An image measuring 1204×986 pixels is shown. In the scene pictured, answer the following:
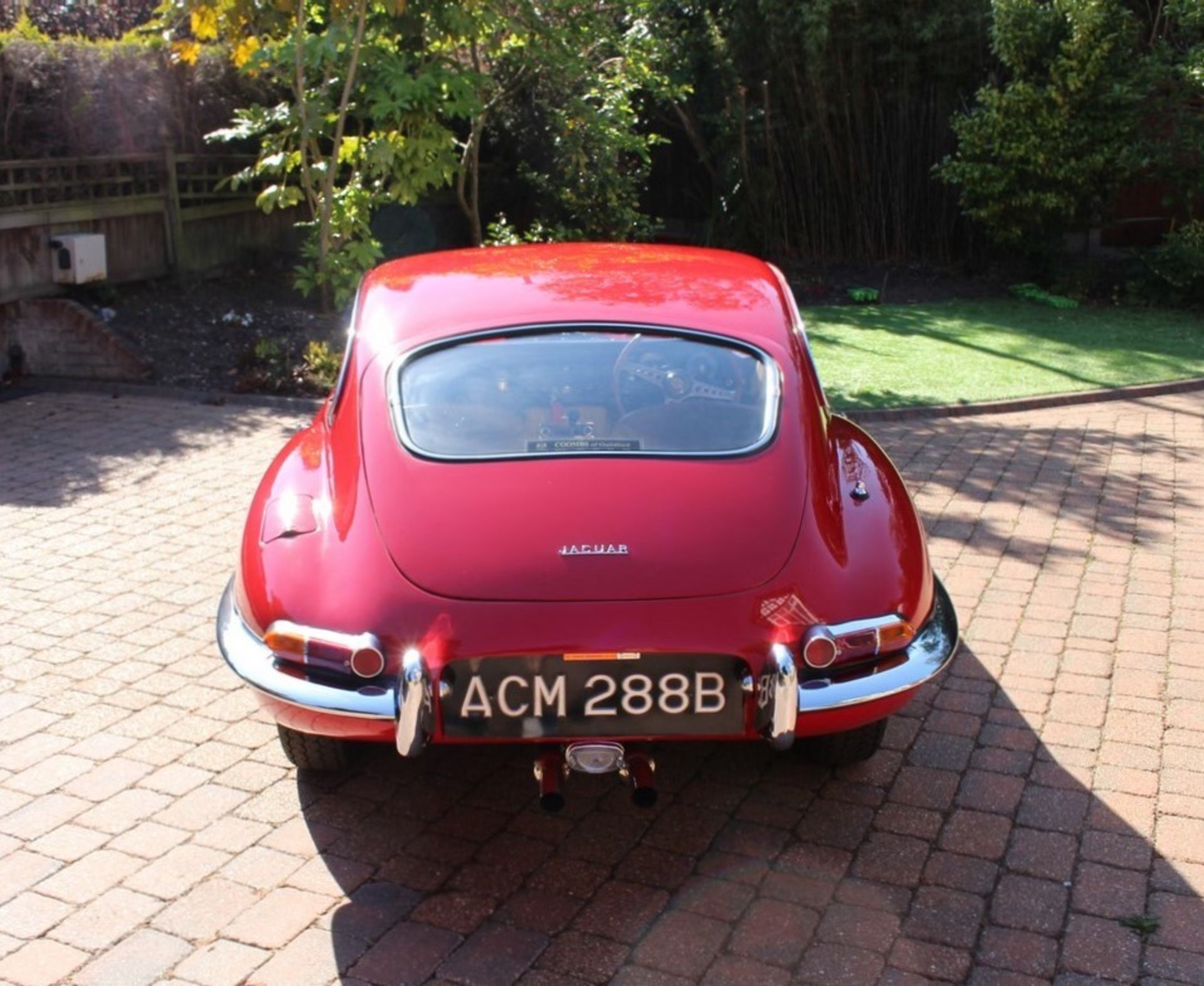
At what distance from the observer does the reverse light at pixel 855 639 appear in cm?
337

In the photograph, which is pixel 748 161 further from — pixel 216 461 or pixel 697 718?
pixel 697 718

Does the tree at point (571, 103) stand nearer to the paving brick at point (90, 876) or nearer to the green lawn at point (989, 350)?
the green lawn at point (989, 350)

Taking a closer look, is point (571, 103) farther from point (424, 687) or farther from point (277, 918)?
point (277, 918)

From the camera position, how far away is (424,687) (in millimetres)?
3221

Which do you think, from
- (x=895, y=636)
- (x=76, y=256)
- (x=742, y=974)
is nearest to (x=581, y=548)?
(x=895, y=636)

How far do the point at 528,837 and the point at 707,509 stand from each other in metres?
1.07

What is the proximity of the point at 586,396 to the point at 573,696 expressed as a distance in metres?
1.08

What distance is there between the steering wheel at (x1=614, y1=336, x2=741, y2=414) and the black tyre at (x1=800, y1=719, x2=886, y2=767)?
1.06 metres

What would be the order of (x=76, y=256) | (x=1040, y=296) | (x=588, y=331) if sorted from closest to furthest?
(x=588, y=331)
(x=76, y=256)
(x=1040, y=296)

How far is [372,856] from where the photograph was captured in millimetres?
3627

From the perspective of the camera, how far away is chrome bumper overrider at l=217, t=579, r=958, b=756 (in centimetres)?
323

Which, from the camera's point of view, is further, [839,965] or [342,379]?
[342,379]

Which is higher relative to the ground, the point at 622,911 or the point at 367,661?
the point at 367,661

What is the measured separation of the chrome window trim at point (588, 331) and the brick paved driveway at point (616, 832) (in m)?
1.03
